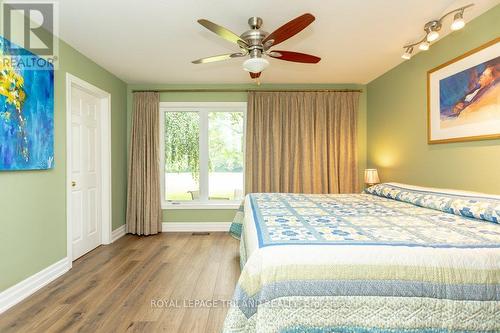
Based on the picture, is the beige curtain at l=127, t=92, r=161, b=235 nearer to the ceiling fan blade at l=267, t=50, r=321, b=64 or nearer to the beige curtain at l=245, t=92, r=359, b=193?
the beige curtain at l=245, t=92, r=359, b=193

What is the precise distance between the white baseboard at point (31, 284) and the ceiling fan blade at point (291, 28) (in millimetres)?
2902

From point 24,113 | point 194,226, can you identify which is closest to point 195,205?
point 194,226

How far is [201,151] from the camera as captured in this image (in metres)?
4.56

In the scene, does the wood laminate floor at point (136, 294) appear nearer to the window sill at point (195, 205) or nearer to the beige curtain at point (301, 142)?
the window sill at point (195, 205)

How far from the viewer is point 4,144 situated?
210 cm

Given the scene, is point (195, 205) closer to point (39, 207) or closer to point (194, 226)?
point (194, 226)

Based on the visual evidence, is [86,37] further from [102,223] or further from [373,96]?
[373,96]

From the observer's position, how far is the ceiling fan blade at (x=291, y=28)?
1.79 m

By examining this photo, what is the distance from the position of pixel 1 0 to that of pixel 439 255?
3.48 m

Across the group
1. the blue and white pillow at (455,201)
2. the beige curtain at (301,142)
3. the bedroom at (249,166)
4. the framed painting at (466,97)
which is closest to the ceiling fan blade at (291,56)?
the bedroom at (249,166)

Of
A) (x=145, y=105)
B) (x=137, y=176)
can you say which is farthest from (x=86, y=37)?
(x=137, y=176)

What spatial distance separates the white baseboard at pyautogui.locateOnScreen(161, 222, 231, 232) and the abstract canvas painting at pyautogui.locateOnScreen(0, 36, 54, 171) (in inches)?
86.8

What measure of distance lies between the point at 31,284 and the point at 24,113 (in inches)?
60.0

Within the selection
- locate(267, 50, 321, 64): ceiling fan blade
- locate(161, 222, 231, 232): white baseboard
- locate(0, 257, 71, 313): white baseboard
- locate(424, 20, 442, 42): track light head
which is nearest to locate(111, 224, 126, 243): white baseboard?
locate(161, 222, 231, 232): white baseboard
